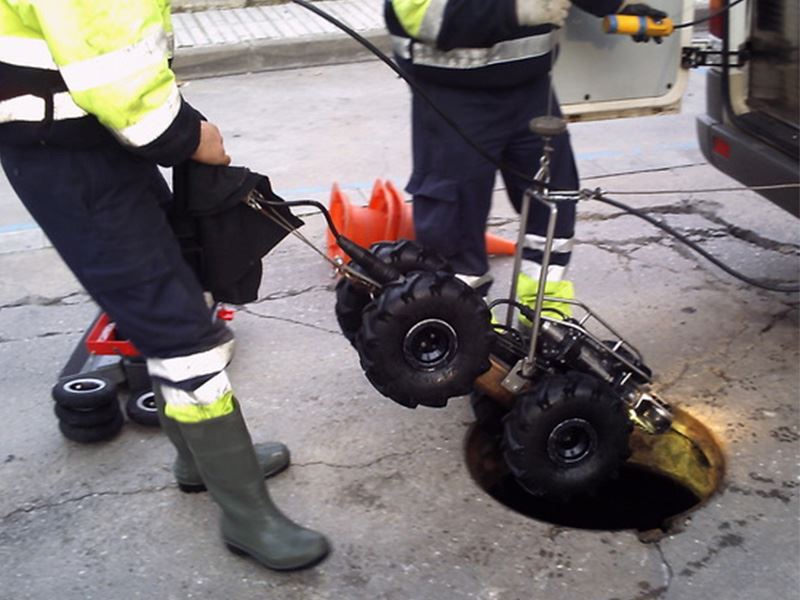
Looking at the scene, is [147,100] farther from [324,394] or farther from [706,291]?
[706,291]

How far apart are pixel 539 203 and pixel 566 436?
808mm

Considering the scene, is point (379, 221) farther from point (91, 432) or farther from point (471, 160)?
point (91, 432)

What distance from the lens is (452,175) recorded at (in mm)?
3248

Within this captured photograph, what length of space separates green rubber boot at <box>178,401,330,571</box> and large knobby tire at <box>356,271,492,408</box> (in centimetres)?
41

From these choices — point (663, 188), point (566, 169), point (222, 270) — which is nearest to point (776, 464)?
point (566, 169)

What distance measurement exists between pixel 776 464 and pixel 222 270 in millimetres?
1767

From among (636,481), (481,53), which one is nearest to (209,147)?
(481,53)

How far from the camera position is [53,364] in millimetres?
3992

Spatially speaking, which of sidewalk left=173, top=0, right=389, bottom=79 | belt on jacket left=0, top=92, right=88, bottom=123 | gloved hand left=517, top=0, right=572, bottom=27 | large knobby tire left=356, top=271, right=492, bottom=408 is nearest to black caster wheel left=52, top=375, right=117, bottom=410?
large knobby tire left=356, top=271, right=492, bottom=408

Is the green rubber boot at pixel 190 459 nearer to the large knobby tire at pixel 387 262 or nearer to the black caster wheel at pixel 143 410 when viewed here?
the black caster wheel at pixel 143 410

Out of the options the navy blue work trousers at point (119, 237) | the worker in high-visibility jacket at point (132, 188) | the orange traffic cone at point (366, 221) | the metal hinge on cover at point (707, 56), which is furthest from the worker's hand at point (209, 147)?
the orange traffic cone at point (366, 221)

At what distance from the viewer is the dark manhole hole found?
3.25 m

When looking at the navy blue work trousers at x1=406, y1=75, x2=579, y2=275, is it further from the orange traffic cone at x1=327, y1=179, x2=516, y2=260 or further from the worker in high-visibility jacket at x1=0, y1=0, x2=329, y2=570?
the orange traffic cone at x1=327, y1=179, x2=516, y2=260

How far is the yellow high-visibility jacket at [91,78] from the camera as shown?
7.13 feet
